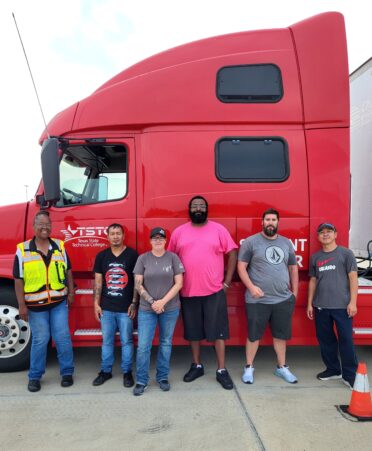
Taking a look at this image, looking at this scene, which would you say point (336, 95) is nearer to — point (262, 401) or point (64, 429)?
point (262, 401)

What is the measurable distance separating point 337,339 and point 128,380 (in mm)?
2231

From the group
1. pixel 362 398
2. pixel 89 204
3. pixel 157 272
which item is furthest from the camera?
pixel 89 204

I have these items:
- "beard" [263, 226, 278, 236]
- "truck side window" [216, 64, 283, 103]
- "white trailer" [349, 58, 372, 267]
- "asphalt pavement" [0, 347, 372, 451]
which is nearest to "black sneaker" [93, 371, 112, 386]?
"asphalt pavement" [0, 347, 372, 451]

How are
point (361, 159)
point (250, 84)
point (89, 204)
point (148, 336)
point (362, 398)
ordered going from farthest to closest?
point (361, 159)
point (89, 204)
point (250, 84)
point (148, 336)
point (362, 398)

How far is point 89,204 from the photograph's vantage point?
4.00m

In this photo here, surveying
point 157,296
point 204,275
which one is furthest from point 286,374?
point 157,296

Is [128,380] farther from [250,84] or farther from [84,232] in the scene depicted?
[250,84]

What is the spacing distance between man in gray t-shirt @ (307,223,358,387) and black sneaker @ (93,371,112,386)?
7.49 ft

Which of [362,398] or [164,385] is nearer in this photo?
[362,398]

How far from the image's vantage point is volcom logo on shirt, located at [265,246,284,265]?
3688mm

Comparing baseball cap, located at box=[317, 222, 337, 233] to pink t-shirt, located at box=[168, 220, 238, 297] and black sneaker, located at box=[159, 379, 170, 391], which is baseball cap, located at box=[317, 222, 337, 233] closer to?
pink t-shirt, located at box=[168, 220, 238, 297]

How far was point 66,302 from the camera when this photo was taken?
149 inches

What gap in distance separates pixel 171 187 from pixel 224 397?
7.01 ft

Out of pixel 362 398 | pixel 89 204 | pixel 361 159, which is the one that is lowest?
pixel 362 398
